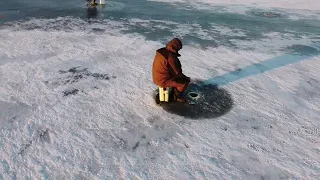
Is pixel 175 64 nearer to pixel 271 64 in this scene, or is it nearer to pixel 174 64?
pixel 174 64

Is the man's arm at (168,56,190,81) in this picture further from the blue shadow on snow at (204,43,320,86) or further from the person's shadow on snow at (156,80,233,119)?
the blue shadow on snow at (204,43,320,86)

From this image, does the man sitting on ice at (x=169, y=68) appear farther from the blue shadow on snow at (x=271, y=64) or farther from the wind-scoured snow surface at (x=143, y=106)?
the blue shadow on snow at (x=271, y=64)

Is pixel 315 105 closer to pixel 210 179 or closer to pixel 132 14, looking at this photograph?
pixel 210 179

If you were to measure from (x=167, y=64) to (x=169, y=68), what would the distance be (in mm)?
103

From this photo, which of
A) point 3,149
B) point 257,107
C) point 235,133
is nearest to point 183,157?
point 235,133

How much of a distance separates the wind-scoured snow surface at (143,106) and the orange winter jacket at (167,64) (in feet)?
2.08

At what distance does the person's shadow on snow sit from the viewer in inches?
217

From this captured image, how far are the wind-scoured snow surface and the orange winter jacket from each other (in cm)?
64

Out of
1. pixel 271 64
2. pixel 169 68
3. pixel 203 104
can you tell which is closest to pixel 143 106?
pixel 169 68

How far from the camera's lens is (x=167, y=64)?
5297 millimetres

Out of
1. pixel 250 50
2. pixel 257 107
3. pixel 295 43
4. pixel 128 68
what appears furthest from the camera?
pixel 295 43

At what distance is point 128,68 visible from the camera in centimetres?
720

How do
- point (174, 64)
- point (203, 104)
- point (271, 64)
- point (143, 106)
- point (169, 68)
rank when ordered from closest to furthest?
point (174, 64) → point (169, 68) → point (143, 106) → point (203, 104) → point (271, 64)

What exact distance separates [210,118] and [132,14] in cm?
780
